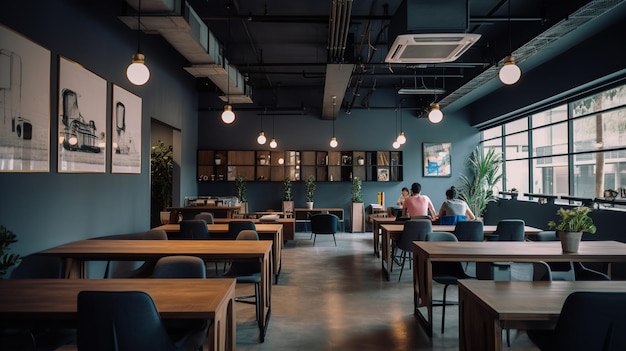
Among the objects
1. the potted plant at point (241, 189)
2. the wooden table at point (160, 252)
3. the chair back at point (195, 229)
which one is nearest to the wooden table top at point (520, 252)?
the wooden table at point (160, 252)

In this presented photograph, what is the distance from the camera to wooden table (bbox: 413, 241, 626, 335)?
11.0ft

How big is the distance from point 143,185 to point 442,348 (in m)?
5.24

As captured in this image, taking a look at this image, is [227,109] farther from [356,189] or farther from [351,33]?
[356,189]

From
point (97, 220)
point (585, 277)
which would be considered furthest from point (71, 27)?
point (585, 277)

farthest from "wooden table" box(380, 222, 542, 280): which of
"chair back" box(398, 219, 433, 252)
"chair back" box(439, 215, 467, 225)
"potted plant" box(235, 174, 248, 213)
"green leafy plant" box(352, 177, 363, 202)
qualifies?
"potted plant" box(235, 174, 248, 213)

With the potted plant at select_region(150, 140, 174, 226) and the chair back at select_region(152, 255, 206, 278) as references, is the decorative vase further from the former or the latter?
the potted plant at select_region(150, 140, 174, 226)

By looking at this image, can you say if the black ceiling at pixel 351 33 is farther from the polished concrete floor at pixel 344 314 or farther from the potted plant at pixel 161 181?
the polished concrete floor at pixel 344 314

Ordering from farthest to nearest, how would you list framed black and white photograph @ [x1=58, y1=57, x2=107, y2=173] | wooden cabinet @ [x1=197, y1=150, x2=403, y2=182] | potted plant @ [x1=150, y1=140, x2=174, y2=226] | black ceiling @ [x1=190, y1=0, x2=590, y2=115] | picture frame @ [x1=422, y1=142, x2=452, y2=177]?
picture frame @ [x1=422, y1=142, x2=452, y2=177], wooden cabinet @ [x1=197, y1=150, x2=403, y2=182], potted plant @ [x1=150, y1=140, x2=174, y2=226], black ceiling @ [x1=190, y1=0, x2=590, y2=115], framed black and white photograph @ [x1=58, y1=57, x2=107, y2=173]

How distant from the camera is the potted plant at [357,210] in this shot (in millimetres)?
10993

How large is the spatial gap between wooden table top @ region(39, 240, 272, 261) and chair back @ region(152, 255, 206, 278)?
2.01 feet

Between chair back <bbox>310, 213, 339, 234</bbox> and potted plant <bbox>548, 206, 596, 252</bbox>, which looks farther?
chair back <bbox>310, 213, 339, 234</bbox>

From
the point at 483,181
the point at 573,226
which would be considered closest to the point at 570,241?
the point at 573,226

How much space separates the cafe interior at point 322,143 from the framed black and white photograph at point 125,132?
1.6 inches

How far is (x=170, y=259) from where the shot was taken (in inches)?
112
